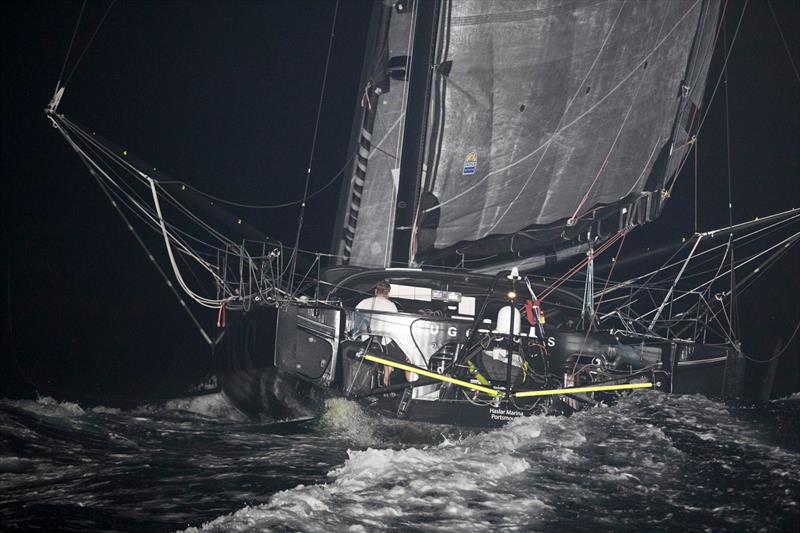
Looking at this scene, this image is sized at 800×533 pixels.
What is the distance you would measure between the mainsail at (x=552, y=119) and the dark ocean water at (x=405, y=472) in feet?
8.32

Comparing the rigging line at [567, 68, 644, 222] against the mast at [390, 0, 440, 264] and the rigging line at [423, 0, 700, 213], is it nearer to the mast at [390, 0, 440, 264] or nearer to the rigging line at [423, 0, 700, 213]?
the rigging line at [423, 0, 700, 213]

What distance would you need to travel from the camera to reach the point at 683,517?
364cm

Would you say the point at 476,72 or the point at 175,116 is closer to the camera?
the point at 476,72

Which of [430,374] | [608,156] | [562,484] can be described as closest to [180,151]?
[608,156]

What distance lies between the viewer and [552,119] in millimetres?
8047

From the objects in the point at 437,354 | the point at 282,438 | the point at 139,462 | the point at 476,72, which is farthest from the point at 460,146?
the point at 139,462

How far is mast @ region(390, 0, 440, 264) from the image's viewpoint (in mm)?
7883

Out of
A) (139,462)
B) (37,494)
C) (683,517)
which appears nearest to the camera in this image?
(683,517)

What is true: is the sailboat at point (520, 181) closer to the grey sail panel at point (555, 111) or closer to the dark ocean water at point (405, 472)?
the grey sail panel at point (555, 111)

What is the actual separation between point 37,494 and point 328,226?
11.0 m

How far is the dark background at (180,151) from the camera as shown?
9188mm

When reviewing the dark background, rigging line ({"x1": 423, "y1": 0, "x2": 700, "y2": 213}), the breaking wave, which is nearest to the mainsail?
rigging line ({"x1": 423, "y1": 0, "x2": 700, "y2": 213})

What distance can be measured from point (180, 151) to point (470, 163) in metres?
5.93

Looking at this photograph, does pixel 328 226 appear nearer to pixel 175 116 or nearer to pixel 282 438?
pixel 175 116
